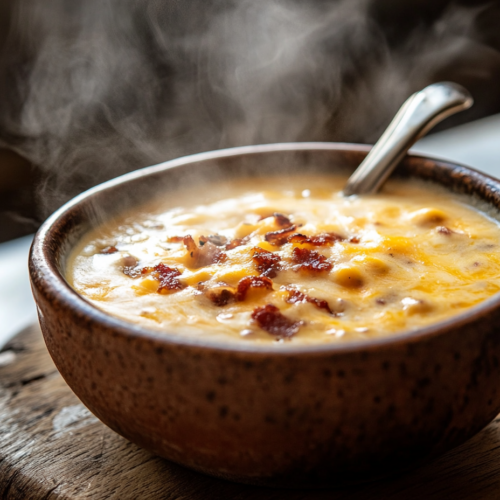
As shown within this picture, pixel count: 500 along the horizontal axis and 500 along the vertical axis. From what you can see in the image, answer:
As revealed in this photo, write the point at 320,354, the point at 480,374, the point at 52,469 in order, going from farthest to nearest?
the point at 52,469 < the point at 480,374 < the point at 320,354

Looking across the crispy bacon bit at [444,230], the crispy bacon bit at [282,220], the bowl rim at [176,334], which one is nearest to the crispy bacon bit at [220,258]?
the crispy bacon bit at [282,220]

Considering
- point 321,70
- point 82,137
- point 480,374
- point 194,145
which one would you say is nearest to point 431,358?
point 480,374

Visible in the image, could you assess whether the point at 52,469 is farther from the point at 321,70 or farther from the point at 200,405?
the point at 321,70

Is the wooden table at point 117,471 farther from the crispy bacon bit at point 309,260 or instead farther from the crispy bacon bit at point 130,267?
the crispy bacon bit at point 309,260

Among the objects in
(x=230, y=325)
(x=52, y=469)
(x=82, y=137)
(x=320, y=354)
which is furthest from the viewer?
(x=82, y=137)

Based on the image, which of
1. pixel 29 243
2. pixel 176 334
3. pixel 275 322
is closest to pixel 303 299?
pixel 275 322

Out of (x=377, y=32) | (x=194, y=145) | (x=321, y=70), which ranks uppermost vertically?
(x=377, y=32)
